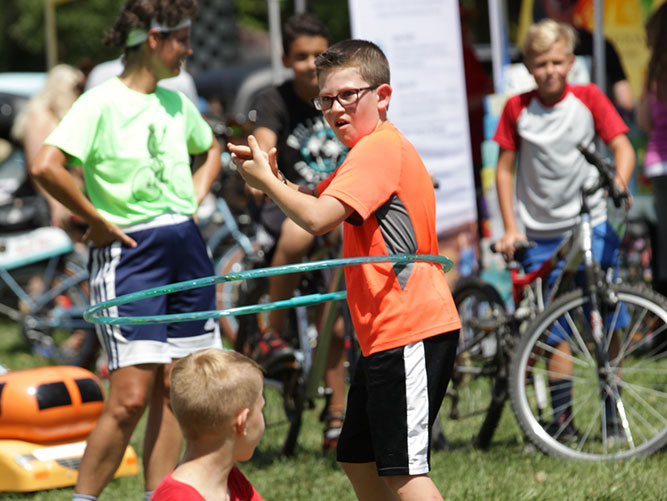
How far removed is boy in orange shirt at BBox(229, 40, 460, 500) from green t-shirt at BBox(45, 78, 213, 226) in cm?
117

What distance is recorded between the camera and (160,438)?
4414 mm

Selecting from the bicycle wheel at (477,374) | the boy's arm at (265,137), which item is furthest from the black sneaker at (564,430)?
the boy's arm at (265,137)

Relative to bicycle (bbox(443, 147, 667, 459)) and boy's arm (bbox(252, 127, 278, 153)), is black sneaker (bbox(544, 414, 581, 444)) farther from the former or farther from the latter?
boy's arm (bbox(252, 127, 278, 153))

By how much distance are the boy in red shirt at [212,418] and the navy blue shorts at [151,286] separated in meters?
1.30

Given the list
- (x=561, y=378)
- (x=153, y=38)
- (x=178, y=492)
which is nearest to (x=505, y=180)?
(x=561, y=378)

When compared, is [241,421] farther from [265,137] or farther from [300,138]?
[300,138]

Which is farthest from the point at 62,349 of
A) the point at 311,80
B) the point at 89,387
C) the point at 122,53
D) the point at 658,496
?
the point at 658,496

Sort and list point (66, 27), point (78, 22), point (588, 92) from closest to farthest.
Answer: point (588, 92), point (78, 22), point (66, 27)

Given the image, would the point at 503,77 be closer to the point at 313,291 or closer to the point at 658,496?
the point at 313,291

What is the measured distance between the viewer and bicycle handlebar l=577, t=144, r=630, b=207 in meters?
5.04

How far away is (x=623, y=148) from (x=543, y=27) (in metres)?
0.74

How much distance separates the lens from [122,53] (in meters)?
4.44

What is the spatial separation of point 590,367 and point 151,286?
7.50 ft

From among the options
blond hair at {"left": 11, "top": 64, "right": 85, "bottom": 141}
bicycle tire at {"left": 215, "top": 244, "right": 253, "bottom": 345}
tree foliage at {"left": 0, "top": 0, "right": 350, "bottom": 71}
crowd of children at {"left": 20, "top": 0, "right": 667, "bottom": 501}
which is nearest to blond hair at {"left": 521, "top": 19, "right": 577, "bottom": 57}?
crowd of children at {"left": 20, "top": 0, "right": 667, "bottom": 501}
